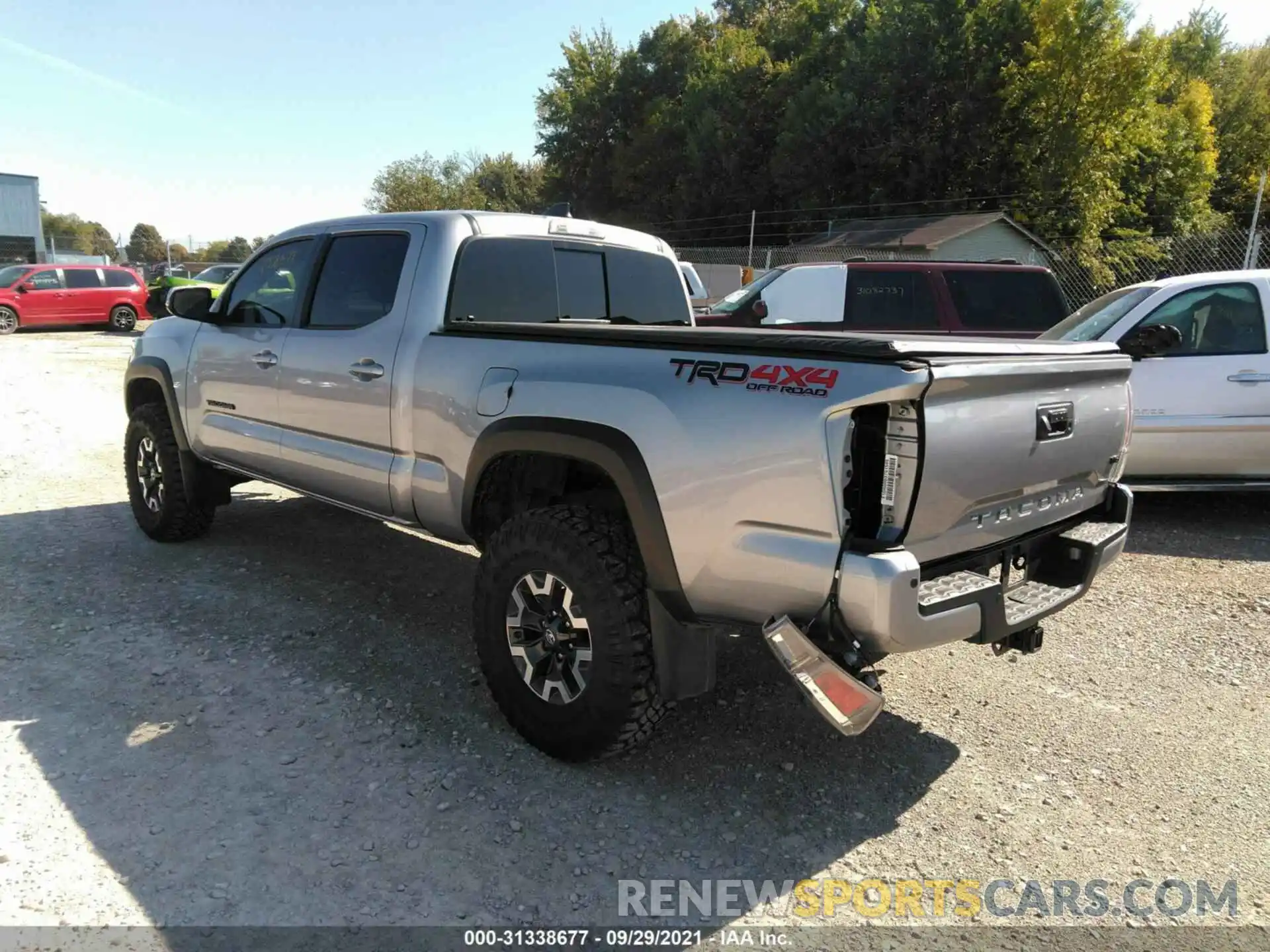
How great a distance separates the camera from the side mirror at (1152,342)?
581 centimetres

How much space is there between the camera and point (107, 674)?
3.63 meters

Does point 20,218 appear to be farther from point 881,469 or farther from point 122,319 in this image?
point 881,469

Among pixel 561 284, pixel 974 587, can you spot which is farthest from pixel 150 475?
pixel 974 587

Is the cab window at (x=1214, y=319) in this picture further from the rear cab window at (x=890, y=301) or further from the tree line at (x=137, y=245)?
the tree line at (x=137, y=245)

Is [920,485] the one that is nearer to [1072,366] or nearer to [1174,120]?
[1072,366]

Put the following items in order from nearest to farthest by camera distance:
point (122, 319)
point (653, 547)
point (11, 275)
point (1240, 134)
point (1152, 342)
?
point (653, 547) < point (1152, 342) < point (11, 275) < point (122, 319) < point (1240, 134)

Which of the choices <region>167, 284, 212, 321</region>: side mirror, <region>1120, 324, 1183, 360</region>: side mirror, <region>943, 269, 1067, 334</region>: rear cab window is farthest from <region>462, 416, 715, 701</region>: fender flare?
<region>943, 269, 1067, 334</region>: rear cab window

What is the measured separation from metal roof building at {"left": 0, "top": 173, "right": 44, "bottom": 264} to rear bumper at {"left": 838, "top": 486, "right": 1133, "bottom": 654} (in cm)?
4372

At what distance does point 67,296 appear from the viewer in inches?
845

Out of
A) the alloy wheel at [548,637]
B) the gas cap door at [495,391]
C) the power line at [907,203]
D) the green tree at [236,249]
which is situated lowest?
the alloy wheel at [548,637]

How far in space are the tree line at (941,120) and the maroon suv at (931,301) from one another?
65.4 ft

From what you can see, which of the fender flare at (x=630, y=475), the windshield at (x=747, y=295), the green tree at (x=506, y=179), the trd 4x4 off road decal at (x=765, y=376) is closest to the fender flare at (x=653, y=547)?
the fender flare at (x=630, y=475)

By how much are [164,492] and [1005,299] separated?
8216 mm

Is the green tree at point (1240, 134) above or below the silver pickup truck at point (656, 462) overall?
above
